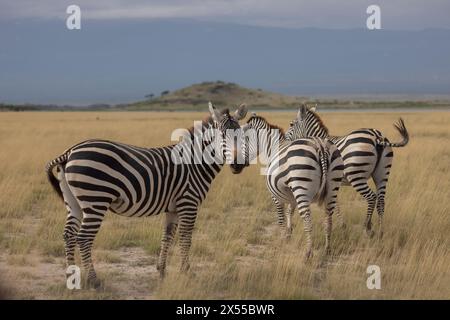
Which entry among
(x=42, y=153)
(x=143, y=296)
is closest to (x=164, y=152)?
(x=143, y=296)

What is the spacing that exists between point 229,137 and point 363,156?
3.52 m

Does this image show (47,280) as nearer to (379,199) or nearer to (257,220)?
(257,220)

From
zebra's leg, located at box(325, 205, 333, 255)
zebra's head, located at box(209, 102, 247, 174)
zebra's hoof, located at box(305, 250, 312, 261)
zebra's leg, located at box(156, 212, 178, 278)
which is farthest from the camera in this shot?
zebra's leg, located at box(325, 205, 333, 255)

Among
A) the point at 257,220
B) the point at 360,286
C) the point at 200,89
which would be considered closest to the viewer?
the point at 360,286

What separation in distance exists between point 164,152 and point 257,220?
163 inches

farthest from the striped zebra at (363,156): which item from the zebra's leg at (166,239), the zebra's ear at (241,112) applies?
the zebra's leg at (166,239)

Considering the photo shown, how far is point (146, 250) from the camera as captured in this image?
8773mm

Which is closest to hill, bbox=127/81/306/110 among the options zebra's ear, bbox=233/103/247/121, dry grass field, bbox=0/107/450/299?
dry grass field, bbox=0/107/450/299

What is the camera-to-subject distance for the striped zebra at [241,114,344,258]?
7922mm

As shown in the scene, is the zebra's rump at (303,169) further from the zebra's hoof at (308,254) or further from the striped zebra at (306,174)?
the zebra's hoof at (308,254)

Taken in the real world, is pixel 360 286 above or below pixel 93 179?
below

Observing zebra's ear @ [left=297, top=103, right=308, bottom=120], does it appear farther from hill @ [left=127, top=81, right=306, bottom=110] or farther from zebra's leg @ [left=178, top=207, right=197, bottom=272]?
hill @ [left=127, top=81, right=306, bottom=110]

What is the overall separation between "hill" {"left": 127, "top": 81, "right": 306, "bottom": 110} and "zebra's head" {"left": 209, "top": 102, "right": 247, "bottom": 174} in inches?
4078

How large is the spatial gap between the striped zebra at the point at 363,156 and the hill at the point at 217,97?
101 metres
